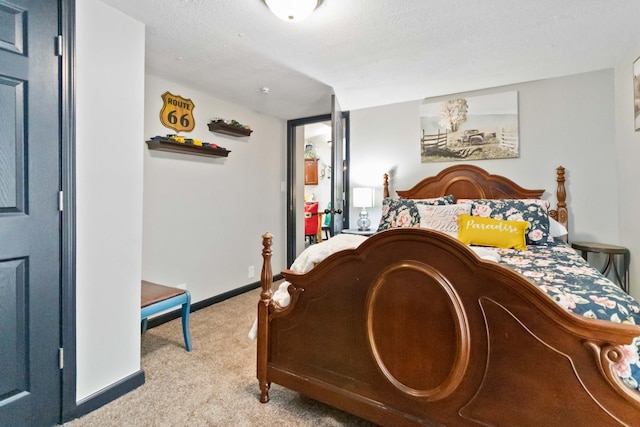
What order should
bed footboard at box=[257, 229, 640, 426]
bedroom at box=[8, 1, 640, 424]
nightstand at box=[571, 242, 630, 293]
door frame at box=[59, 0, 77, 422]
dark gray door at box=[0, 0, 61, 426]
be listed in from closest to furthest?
1. bed footboard at box=[257, 229, 640, 426]
2. dark gray door at box=[0, 0, 61, 426]
3. door frame at box=[59, 0, 77, 422]
4. bedroom at box=[8, 1, 640, 424]
5. nightstand at box=[571, 242, 630, 293]

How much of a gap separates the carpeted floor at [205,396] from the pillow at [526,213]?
1.96m

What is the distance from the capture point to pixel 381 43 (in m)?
2.20

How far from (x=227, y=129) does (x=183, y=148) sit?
1.90ft

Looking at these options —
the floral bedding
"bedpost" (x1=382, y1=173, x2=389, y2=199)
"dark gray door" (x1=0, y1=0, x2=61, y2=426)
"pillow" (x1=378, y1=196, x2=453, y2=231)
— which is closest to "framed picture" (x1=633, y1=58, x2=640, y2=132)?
the floral bedding

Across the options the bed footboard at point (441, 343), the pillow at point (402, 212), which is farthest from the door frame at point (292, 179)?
the bed footboard at point (441, 343)

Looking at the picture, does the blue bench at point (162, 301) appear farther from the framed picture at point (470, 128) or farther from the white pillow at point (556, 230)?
the white pillow at point (556, 230)

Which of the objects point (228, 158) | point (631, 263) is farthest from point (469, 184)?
point (228, 158)

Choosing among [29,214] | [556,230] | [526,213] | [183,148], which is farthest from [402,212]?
[29,214]

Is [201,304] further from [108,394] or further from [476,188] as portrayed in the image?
[476,188]

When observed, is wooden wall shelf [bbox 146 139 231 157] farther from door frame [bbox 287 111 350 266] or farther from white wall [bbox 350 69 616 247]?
white wall [bbox 350 69 616 247]

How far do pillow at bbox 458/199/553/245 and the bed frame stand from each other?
5.81 feet

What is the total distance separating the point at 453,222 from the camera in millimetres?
2691

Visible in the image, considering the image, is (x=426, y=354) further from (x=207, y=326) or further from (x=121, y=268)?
(x=207, y=326)

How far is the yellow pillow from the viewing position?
232 cm
